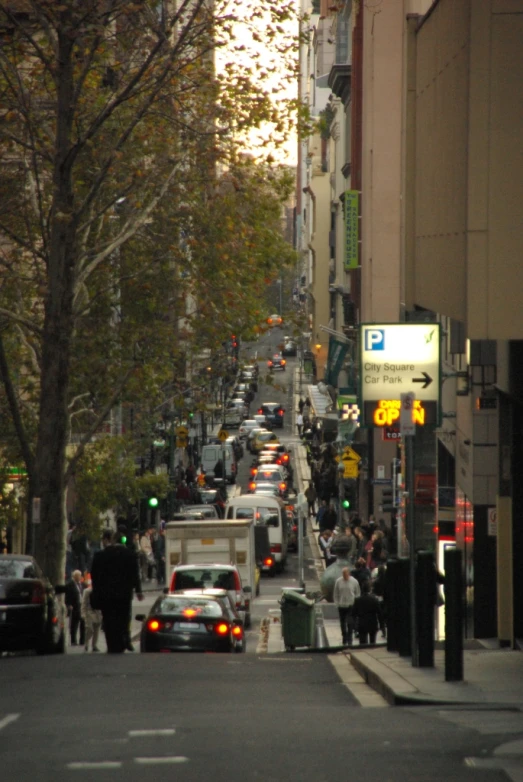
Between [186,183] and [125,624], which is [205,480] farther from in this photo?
[125,624]

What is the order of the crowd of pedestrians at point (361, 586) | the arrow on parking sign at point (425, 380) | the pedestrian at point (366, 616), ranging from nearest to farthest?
the arrow on parking sign at point (425, 380)
the pedestrian at point (366, 616)
the crowd of pedestrians at point (361, 586)

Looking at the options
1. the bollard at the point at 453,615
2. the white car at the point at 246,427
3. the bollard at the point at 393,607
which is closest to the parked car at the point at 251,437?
the white car at the point at 246,427

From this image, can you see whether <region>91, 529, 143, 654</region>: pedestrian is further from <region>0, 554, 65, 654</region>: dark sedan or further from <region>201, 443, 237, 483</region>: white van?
<region>201, 443, 237, 483</region>: white van

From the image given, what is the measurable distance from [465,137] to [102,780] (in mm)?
7964

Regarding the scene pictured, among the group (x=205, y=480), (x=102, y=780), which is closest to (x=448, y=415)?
(x=102, y=780)

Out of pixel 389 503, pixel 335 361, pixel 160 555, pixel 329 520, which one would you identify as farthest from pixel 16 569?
pixel 335 361

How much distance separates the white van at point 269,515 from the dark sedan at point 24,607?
89.7 ft

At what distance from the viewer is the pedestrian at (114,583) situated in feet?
56.3

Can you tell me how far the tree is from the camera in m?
22.3

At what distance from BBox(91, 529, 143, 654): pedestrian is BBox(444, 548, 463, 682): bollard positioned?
5.81m

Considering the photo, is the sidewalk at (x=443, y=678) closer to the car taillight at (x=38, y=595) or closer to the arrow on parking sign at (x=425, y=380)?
the arrow on parking sign at (x=425, y=380)

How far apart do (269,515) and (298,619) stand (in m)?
22.6

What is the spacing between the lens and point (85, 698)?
39.9 feet

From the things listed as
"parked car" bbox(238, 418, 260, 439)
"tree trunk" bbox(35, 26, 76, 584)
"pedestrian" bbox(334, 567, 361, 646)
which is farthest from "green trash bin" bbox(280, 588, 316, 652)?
"parked car" bbox(238, 418, 260, 439)
